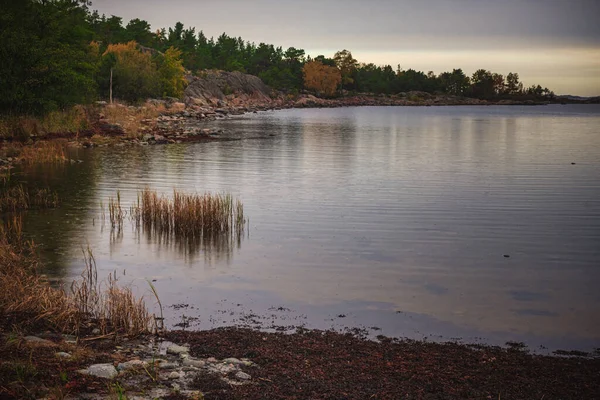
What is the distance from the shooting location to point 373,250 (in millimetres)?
18703

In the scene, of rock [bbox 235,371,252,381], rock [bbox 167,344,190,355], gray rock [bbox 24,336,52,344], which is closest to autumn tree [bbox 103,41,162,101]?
gray rock [bbox 24,336,52,344]

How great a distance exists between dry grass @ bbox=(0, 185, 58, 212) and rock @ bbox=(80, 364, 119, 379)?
1638cm

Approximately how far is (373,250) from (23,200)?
14.4m

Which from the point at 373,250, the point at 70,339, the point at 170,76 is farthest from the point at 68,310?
the point at 170,76

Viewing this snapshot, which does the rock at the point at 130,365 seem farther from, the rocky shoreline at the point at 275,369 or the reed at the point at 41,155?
the reed at the point at 41,155

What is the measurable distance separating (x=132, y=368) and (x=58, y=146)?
38429 millimetres

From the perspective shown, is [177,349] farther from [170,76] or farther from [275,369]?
[170,76]

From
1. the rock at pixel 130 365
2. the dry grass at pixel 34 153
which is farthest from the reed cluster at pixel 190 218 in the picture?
the dry grass at pixel 34 153

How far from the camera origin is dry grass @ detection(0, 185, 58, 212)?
23.2 meters

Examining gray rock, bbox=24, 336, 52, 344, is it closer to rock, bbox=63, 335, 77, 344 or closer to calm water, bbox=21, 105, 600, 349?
rock, bbox=63, 335, 77, 344

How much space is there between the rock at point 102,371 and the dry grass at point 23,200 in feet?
53.7

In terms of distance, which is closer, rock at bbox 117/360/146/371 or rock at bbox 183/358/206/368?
rock at bbox 117/360/146/371

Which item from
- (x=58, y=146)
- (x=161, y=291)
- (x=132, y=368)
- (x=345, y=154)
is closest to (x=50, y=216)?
(x=161, y=291)

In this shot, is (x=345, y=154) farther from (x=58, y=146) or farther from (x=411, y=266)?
(x=411, y=266)
